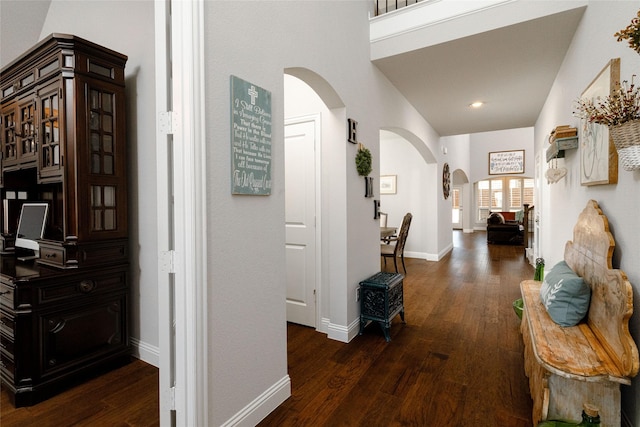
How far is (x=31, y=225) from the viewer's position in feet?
9.23

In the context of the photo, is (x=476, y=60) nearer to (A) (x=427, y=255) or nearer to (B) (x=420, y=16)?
(B) (x=420, y=16)

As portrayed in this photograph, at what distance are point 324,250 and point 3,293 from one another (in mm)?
2376

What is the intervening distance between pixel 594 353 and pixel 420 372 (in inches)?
46.3

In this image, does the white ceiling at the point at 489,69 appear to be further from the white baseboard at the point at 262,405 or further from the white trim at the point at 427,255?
the white baseboard at the point at 262,405

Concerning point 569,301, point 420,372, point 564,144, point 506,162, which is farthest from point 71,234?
point 506,162

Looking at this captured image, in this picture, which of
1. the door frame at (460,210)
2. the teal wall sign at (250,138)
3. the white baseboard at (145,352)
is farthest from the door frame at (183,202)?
the door frame at (460,210)

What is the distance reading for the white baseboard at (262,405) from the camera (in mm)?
1769

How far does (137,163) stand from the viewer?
2.58 metres

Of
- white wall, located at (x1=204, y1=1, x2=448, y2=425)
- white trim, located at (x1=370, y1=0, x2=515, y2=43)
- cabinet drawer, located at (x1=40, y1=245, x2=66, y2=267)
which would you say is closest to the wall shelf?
white trim, located at (x1=370, y1=0, x2=515, y2=43)

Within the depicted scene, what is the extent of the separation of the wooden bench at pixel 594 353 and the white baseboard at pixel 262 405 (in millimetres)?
1420

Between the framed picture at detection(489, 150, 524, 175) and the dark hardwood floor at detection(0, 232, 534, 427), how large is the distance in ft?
33.1

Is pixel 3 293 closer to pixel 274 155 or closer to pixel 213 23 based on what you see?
pixel 274 155

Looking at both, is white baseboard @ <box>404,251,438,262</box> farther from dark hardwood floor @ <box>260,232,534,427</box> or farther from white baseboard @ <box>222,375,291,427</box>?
white baseboard @ <box>222,375,291,427</box>

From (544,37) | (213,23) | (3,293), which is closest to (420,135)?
(544,37)
